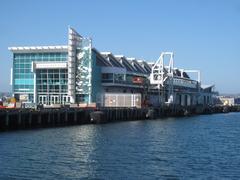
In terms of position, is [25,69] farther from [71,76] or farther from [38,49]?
[71,76]

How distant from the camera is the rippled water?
37.3 m

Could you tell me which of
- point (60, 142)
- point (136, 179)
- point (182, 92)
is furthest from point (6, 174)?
point (182, 92)

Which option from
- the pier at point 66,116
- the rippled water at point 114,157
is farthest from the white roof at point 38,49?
the rippled water at point 114,157

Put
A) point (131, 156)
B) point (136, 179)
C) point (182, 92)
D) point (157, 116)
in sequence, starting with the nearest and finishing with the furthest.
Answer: point (136, 179)
point (131, 156)
point (157, 116)
point (182, 92)

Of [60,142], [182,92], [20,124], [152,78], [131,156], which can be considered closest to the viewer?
[131,156]

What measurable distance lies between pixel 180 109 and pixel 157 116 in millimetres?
19370

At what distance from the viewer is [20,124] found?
74.1 m

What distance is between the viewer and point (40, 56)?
11506cm

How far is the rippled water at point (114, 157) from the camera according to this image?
37.3 metres

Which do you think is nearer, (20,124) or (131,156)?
(131,156)

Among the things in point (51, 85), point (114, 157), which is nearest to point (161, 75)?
point (51, 85)

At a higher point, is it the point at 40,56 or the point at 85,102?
the point at 40,56

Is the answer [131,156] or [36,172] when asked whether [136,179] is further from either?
[131,156]

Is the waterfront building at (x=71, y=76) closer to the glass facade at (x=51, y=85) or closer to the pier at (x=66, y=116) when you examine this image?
the glass facade at (x=51, y=85)
